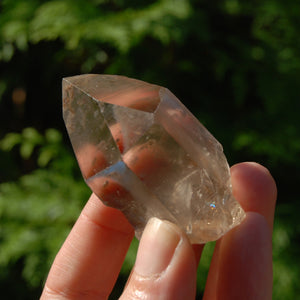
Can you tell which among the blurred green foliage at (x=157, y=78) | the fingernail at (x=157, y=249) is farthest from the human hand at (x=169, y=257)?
the blurred green foliage at (x=157, y=78)

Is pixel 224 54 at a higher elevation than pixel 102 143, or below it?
below

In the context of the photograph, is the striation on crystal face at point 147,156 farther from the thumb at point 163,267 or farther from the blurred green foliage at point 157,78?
the blurred green foliage at point 157,78

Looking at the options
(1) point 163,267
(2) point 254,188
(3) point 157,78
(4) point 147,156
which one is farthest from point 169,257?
Answer: (3) point 157,78

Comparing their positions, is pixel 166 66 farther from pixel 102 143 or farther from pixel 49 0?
pixel 102 143

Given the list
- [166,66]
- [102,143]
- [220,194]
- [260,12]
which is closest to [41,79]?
[166,66]

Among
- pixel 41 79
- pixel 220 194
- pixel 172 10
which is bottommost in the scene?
pixel 41 79

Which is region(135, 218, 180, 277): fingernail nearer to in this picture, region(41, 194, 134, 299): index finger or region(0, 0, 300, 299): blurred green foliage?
region(41, 194, 134, 299): index finger
